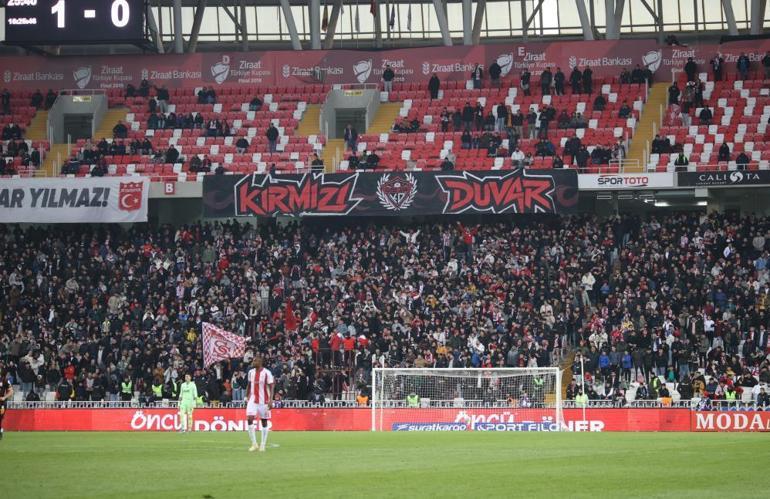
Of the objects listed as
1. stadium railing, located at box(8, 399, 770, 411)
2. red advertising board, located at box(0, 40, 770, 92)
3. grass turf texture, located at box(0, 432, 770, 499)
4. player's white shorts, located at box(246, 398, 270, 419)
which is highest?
red advertising board, located at box(0, 40, 770, 92)

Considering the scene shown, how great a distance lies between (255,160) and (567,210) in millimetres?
13388

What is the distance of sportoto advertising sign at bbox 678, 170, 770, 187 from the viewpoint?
4553cm

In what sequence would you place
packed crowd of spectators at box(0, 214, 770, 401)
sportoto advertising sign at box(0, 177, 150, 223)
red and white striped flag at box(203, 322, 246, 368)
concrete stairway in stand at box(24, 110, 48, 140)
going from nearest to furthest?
1. red and white striped flag at box(203, 322, 246, 368)
2. packed crowd of spectators at box(0, 214, 770, 401)
3. sportoto advertising sign at box(0, 177, 150, 223)
4. concrete stairway in stand at box(24, 110, 48, 140)

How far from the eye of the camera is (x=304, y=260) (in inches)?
1886

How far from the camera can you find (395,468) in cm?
1877

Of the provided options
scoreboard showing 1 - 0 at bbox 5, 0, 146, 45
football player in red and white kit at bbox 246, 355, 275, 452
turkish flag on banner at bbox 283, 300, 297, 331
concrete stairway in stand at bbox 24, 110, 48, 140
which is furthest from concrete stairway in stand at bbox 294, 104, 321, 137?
football player in red and white kit at bbox 246, 355, 275, 452

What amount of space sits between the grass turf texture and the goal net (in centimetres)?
890

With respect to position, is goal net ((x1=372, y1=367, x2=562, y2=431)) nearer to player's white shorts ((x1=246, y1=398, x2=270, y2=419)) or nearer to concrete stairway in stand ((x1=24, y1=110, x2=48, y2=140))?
player's white shorts ((x1=246, y1=398, x2=270, y2=419))

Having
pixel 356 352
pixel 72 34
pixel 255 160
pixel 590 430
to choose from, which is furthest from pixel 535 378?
pixel 72 34

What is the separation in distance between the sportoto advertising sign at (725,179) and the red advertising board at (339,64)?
10015 millimetres

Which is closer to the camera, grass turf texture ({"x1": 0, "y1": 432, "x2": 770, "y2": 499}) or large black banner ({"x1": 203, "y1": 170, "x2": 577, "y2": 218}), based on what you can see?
grass turf texture ({"x1": 0, "y1": 432, "x2": 770, "y2": 499})

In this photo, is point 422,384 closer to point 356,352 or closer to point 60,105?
point 356,352

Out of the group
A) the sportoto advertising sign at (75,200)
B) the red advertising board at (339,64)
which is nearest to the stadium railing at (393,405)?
the sportoto advertising sign at (75,200)

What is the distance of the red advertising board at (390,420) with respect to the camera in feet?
113
